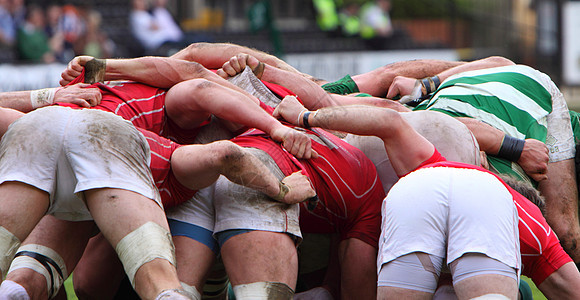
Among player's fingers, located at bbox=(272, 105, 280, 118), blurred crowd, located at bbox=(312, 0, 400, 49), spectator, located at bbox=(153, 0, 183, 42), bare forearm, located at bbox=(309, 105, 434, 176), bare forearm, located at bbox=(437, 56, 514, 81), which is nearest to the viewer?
bare forearm, located at bbox=(309, 105, 434, 176)

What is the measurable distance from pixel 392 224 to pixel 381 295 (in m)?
0.27

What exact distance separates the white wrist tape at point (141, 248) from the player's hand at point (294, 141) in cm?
75

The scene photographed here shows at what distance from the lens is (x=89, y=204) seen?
8.53 feet

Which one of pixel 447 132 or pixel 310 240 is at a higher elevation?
pixel 447 132

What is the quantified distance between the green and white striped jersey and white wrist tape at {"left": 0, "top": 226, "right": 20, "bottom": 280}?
2270 millimetres

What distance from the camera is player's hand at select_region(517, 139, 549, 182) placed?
12.0 feet

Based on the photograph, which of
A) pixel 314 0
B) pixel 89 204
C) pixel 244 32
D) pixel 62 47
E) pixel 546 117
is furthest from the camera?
pixel 314 0

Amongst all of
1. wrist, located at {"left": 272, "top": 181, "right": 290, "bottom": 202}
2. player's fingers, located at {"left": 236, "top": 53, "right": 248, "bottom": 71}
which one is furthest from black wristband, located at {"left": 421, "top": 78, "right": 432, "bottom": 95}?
wrist, located at {"left": 272, "top": 181, "right": 290, "bottom": 202}

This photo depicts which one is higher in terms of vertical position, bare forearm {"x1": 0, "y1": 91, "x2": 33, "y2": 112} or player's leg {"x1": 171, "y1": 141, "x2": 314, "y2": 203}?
bare forearm {"x1": 0, "y1": 91, "x2": 33, "y2": 112}

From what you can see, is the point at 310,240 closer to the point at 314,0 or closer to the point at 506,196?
the point at 506,196

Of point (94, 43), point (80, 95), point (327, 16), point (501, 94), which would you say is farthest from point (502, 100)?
point (327, 16)

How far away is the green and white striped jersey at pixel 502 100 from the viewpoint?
12.6ft

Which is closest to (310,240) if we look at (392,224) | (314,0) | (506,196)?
(392,224)

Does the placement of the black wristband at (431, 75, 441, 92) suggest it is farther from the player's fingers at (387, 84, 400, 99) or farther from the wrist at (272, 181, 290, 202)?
the wrist at (272, 181, 290, 202)
